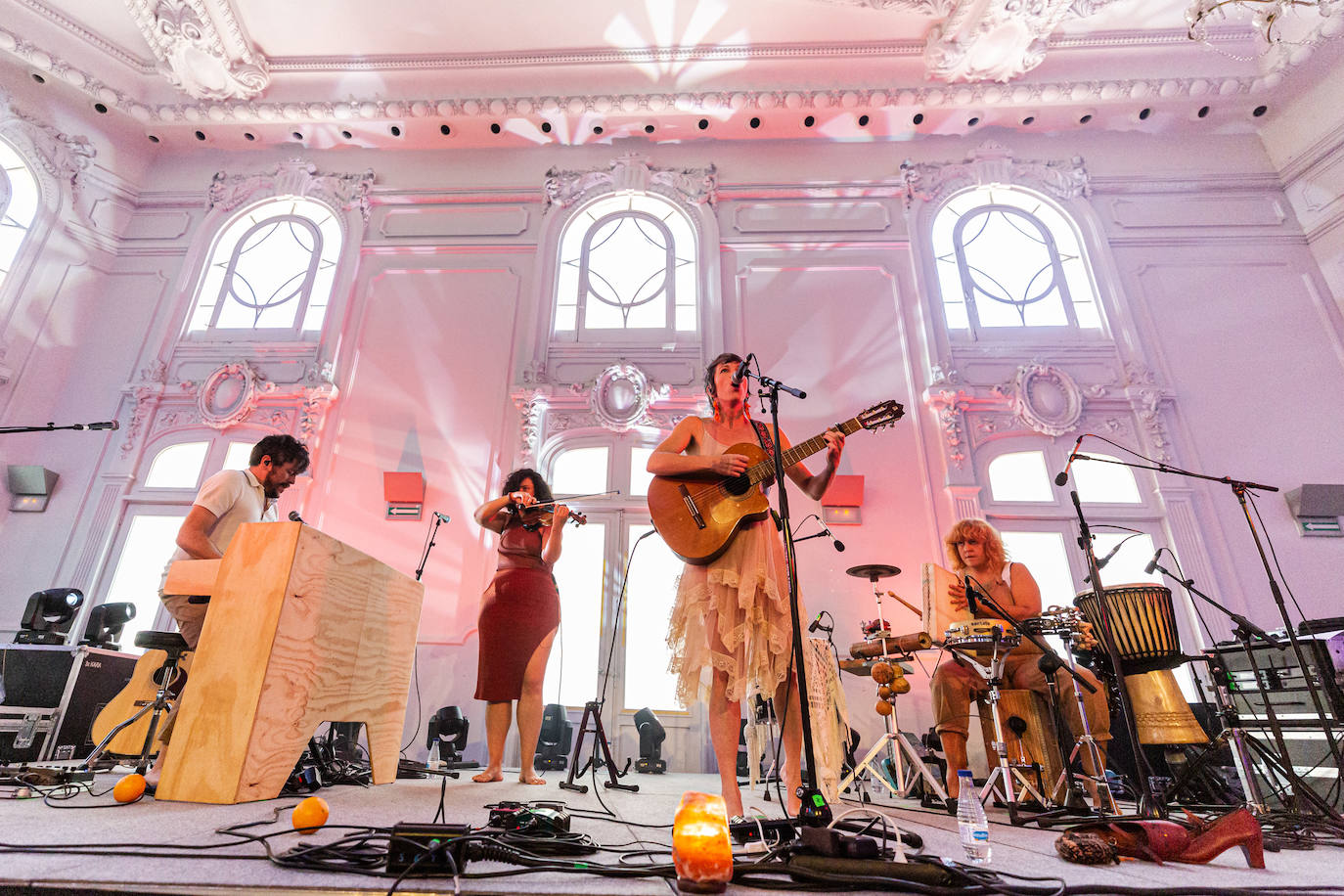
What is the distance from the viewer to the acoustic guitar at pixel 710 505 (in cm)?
231

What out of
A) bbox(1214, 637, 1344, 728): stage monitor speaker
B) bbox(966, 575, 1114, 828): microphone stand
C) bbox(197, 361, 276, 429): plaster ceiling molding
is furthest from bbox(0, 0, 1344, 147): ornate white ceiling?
bbox(966, 575, 1114, 828): microphone stand

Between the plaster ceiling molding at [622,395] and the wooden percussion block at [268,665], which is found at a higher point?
the plaster ceiling molding at [622,395]

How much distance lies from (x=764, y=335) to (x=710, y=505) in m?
4.55

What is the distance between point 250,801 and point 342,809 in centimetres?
27

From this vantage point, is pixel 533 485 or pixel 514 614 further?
pixel 533 485

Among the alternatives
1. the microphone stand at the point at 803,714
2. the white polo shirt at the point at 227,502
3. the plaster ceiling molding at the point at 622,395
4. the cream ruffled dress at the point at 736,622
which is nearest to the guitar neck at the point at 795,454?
the cream ruffled dress at the point at 736,622

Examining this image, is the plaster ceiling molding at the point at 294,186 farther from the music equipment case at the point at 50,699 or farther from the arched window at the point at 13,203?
the music equipment case at the point at 50,699

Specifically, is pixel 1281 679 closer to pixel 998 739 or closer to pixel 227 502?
pixel 998 739

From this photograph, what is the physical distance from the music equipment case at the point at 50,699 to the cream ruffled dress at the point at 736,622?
4357 millimetres

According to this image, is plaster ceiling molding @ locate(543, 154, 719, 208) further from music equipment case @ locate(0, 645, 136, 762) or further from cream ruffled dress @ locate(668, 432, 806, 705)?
cream ruffled dress @ locate(668, 432, 806, 705)

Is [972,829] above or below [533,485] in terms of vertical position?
below

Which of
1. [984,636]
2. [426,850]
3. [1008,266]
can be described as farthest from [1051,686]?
[1008,266]

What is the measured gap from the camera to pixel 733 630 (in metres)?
2.19

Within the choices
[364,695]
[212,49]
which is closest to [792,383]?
[364,695]
